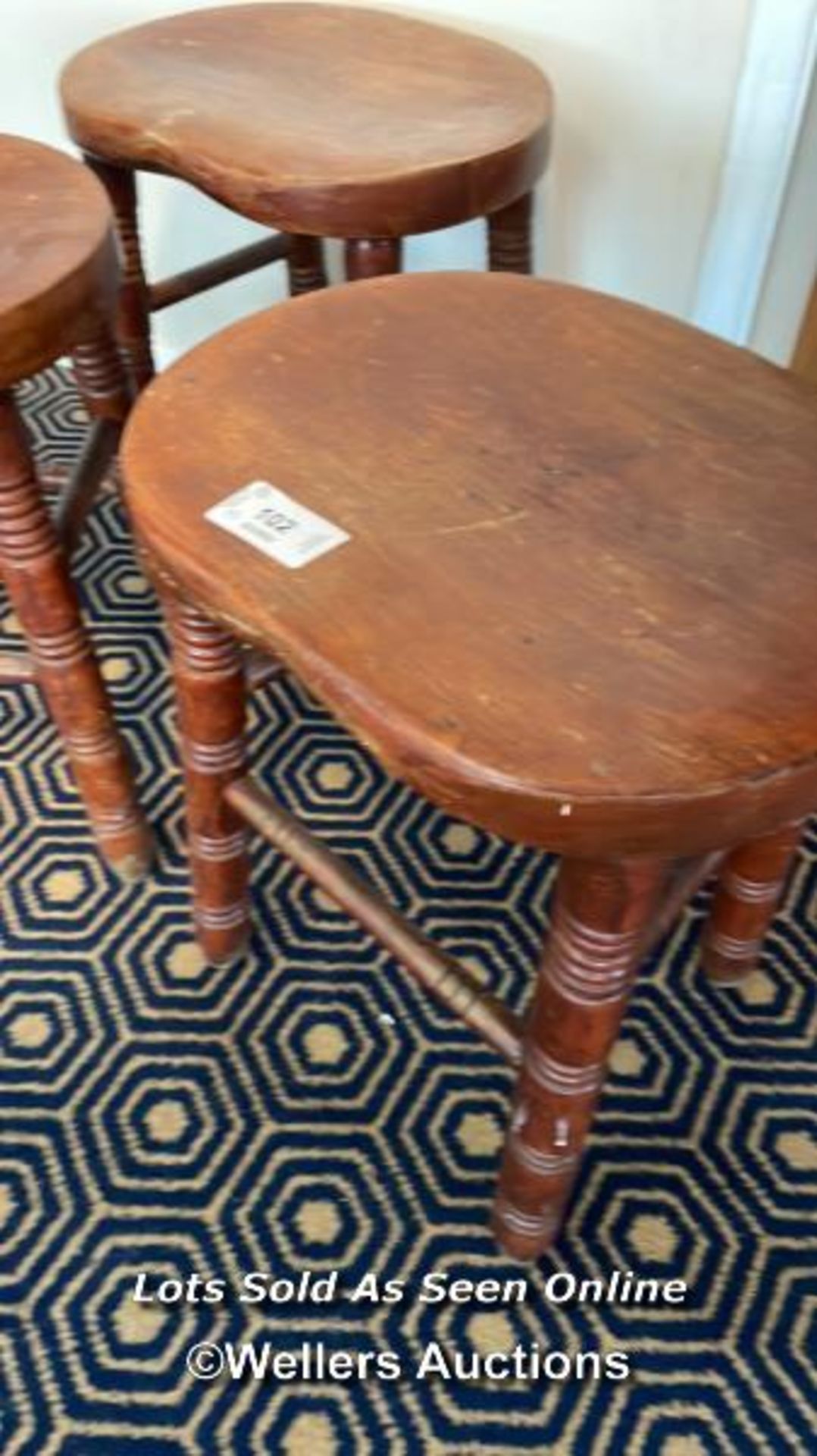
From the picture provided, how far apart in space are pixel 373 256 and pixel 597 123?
46cm

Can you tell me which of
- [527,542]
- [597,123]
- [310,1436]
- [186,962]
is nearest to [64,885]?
[186,962]

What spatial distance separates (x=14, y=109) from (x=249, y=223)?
0.30 meters

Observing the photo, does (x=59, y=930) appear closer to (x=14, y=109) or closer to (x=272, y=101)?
(x=272, y=101)

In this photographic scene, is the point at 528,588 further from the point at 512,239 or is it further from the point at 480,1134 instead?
the point at 512,239

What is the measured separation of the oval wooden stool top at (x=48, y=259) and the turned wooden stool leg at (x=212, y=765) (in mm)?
173

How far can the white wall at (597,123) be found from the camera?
3.67 feet

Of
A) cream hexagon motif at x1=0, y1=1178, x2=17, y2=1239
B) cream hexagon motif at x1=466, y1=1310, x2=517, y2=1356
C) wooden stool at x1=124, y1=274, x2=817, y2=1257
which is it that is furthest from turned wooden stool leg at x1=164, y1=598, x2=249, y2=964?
cream hexagon motif at x1=466, y1=1310, x2=517, y2=1356

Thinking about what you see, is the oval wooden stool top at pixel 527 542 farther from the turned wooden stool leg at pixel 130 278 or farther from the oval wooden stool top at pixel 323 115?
the turned wooden stool leg at pixel 130 278

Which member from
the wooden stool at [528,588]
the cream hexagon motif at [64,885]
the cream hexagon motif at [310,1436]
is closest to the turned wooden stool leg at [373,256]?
the wooden stool at [528,588]

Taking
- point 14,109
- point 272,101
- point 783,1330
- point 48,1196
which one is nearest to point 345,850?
point 48,1196

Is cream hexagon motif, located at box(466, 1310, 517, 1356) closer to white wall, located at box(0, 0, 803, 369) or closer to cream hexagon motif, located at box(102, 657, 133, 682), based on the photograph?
cream hexagon motif, located at box(102, 657, 133, 682)

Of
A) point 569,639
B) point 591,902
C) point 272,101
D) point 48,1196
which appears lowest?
point 48,1196

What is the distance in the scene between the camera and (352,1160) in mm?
810

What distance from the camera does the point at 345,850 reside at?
99 cm
